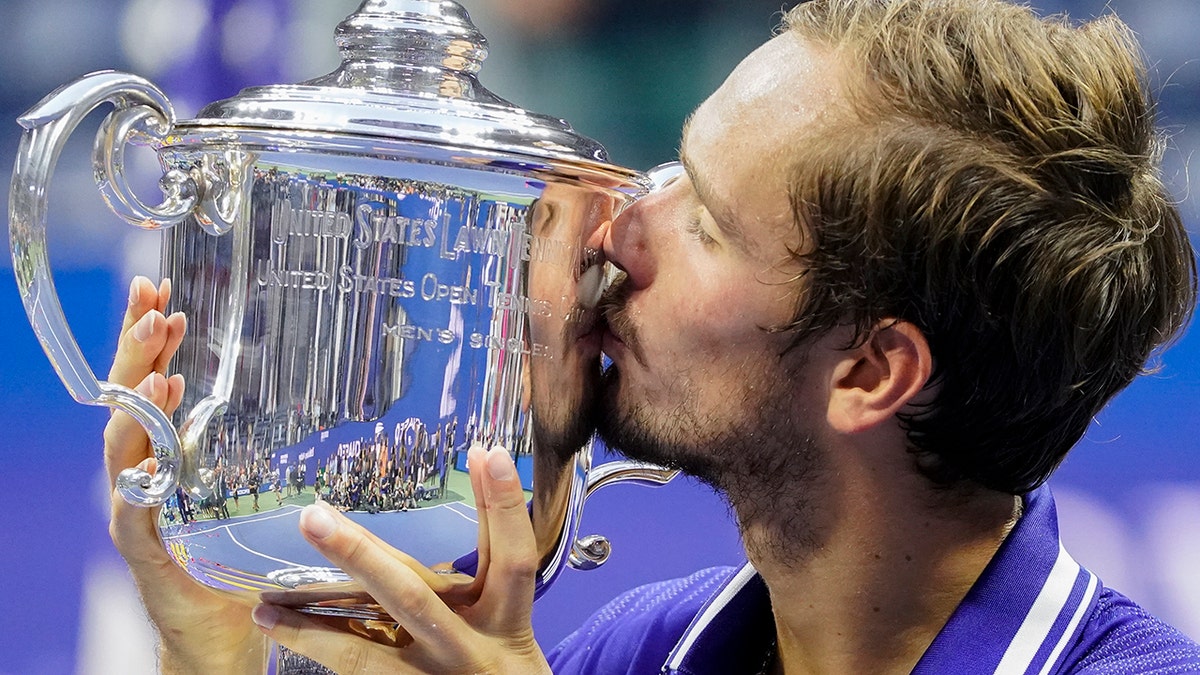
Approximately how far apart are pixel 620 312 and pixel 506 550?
0.72 ft

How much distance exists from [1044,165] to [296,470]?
615 mm

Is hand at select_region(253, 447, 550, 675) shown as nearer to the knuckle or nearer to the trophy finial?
the knuckle

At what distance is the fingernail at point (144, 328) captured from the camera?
1.00 meters

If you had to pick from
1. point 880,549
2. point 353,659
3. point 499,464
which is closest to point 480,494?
point 499,464

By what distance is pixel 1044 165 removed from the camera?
1013 mm

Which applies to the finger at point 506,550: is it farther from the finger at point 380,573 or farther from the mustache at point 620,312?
the mustache at point 620,312

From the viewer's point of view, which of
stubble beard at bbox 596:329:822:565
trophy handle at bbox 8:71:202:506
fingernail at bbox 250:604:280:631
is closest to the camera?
trophy handle at bbox 8:71:202:506

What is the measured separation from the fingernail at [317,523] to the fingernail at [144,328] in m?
0.23

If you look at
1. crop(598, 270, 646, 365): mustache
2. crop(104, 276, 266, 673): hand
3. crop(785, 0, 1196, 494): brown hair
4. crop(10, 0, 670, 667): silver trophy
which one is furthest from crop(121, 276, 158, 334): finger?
crop(785, 0, 1196, 494): brown hair

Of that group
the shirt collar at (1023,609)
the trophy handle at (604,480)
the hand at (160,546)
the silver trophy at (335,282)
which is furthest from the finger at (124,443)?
the shirt collar at (1023,609)

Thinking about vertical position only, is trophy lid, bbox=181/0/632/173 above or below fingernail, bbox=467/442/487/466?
above

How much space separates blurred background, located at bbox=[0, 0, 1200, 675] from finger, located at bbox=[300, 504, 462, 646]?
1049 millimetres

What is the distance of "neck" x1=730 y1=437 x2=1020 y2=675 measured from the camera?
3.76 feet

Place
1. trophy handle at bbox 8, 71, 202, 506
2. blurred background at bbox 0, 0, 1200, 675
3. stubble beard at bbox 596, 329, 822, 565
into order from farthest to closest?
blurred background at bbox 0, 0, 1200, 675, stubble beard at bbox 596, 329, 822, 565, trophy handle at bbox 8, 71, 202, 506
